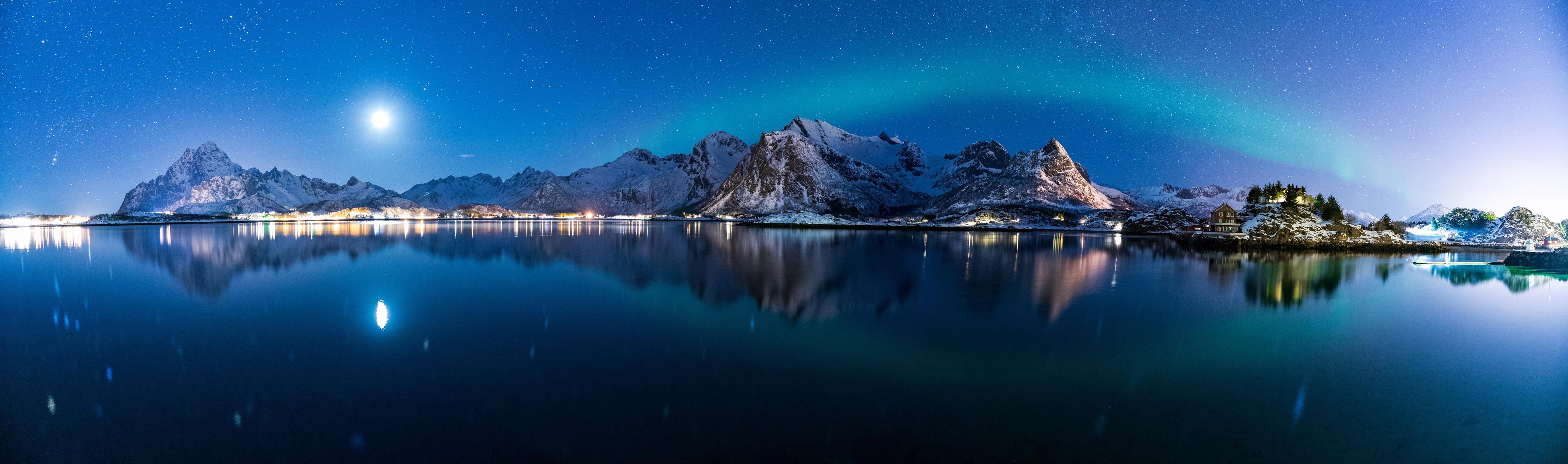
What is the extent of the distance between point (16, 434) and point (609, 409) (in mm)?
8458

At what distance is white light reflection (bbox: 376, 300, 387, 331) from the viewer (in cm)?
1614

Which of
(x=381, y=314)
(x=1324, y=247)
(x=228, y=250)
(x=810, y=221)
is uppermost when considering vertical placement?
(x=810, y=221)

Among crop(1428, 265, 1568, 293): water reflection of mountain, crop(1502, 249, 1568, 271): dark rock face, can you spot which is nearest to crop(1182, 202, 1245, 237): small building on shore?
crop(1502, 249, 1568, 271): dark rock face

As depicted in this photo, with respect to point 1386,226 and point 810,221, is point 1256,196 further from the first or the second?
point 810,221

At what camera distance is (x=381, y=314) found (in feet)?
58.7

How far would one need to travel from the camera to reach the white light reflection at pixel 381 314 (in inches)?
635

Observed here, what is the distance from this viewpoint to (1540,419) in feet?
32.3

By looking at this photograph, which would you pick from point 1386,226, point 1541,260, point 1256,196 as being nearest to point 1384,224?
point 1386,226

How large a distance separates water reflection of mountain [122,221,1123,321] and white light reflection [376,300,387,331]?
7.99 meters

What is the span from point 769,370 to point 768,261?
28686 mm

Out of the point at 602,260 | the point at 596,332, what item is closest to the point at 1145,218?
the point at 602,260

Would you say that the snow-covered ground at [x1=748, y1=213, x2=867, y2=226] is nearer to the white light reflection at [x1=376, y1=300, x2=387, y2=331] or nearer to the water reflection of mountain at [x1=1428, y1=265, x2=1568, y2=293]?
the water reflection of mountain at [x1=1428, y1=265, x2=1568, y2=293]

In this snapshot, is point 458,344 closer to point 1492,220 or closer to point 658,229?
point 658,229

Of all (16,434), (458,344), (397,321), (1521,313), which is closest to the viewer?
(16,434)
